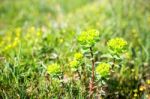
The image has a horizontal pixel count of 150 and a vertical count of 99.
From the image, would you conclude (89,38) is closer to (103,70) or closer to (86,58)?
(103,70)

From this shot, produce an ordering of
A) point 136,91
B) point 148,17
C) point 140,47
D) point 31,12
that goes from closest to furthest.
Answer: point 136,91 → point 140,47 → point 148,17 → point 31,12

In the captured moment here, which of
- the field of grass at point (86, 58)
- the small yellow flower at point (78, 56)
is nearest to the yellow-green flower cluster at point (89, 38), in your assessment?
the field of grass at point (86, 58)

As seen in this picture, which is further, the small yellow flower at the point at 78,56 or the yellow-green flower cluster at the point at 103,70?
the small yellow flower at the point at 78,56

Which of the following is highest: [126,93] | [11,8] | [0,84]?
[11,8]

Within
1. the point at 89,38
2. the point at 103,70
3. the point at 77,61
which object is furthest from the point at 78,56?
the point at 103,70

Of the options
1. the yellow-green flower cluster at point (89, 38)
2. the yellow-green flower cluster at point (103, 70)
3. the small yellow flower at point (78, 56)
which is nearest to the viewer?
the yellow-green flower cluster at point (103, 70)

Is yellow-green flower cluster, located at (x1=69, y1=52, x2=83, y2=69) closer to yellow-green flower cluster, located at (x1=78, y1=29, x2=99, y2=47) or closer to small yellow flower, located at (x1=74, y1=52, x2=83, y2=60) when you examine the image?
small yellow flower, located at (x1=74, y1=52, x2=83, y2=60)

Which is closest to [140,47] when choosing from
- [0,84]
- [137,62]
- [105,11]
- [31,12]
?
[137,62]

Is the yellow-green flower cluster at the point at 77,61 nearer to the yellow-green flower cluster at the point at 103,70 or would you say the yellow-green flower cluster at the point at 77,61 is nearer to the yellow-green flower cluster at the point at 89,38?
the yellow-green flower cluster at the point at 89,38

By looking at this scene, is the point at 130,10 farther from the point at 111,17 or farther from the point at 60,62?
the point at 60,62
